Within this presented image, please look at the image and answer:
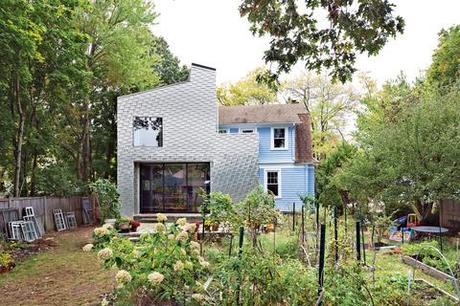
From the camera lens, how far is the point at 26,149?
1852 cm

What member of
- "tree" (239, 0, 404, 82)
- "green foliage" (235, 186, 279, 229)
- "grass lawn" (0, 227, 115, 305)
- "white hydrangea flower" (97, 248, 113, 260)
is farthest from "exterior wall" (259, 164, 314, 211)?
"white hydrangea flower" (97, 248, 113, 260)

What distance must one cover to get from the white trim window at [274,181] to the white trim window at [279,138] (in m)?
1.21

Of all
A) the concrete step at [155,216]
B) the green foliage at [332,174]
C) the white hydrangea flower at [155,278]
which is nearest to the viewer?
the white hydrangea flower at [155,278]

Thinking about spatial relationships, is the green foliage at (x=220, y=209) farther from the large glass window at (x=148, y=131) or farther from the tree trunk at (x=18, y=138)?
the large glass window at (x=148, y=131)

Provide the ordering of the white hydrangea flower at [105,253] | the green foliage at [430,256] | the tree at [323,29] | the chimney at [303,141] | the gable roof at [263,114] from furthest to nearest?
the chimney at [303,141] < the gable roof at [263,114] < the green foliage at [430,256] < the tree at [323,29] < the white hydrangea flower at [105,253]

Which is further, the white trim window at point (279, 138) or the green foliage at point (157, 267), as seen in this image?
the white trim window at point (279, 138)

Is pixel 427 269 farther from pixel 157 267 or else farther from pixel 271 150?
pixel 271 150

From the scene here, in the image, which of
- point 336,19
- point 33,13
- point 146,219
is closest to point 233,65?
point 146,219

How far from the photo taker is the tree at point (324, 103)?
3067 cm

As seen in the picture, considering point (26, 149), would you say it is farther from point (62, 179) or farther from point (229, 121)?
point (229, 121)

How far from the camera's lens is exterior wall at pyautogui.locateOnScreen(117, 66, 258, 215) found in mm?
20578

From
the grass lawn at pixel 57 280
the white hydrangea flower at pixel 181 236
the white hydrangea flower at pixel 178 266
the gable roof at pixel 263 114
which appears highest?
the gable roof at pixel 263 114

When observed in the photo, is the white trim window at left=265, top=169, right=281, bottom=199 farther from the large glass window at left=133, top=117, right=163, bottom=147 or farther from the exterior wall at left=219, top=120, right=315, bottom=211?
the large glass window at left=133, top=117, right=163, bottom=147

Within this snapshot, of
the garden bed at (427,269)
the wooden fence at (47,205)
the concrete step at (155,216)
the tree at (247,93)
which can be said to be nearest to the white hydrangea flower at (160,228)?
the garden bed at (427,269)
